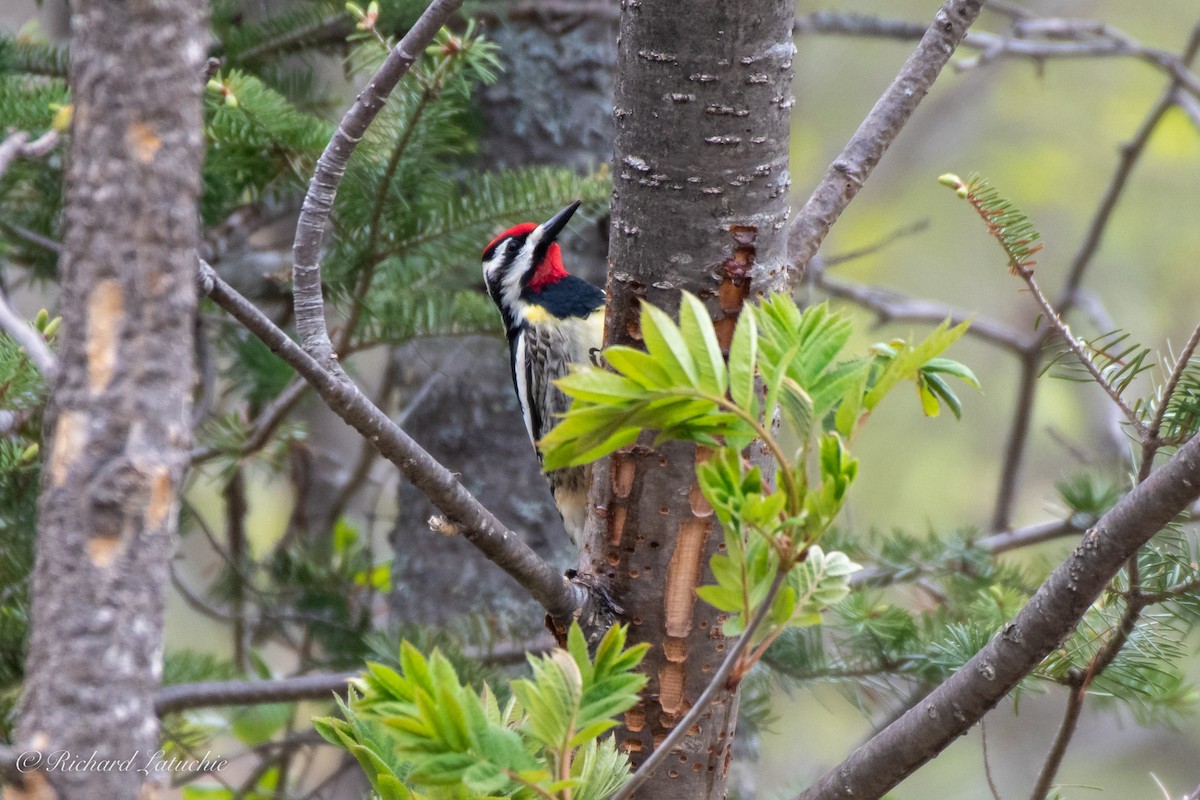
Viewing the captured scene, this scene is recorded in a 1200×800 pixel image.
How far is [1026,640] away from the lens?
104 cm

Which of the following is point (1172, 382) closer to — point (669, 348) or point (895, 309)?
point (669, 348)

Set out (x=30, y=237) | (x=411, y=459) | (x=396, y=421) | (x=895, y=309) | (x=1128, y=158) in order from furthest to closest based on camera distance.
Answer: (x=895, y=309), (x=396, y=421), (x=1128, y=158), (x=30, y=237), (x=411, y=459)

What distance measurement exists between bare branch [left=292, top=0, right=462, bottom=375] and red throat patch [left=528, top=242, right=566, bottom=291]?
164cm

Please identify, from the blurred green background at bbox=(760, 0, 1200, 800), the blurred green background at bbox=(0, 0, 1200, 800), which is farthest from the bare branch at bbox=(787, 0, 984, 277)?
the blurred green background at bbox=(0, 0, 1200, 800)

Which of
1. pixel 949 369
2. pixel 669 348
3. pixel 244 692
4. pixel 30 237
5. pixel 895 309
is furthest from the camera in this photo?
pixel 895 309

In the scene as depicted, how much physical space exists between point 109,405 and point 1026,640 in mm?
843

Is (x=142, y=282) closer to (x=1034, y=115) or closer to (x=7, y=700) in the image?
(x=7, y=700)

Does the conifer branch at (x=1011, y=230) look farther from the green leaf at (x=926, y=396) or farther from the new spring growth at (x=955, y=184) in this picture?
the green leaf at (x=926, y=396)

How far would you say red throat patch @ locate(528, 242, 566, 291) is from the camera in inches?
113

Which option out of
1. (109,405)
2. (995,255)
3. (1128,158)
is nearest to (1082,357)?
(109,405)

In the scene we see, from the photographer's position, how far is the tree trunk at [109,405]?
63 cm

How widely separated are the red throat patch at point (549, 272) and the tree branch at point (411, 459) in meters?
1.66

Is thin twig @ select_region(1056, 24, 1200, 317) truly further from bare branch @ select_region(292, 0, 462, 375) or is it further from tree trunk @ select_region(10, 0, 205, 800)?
tree trunk @ select_region(10, 0, 205, 800)

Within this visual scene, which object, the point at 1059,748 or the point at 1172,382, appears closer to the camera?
the point at 1172,382
